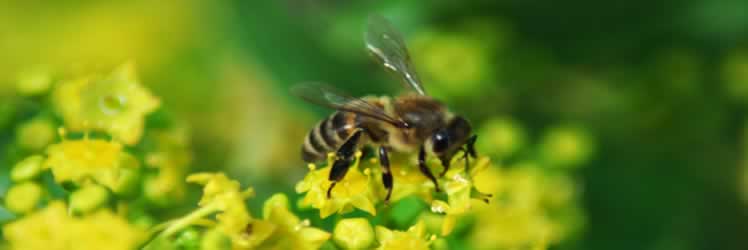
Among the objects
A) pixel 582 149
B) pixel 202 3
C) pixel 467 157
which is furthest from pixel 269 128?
pixel 467 157

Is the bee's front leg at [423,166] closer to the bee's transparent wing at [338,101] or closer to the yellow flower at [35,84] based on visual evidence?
the bee's transparent wing at [338,101]

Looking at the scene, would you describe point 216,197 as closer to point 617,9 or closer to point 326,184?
point 326,184

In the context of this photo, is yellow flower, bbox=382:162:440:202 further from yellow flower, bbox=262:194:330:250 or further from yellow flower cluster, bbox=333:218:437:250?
yellow flower, bbox=262:194:330:250

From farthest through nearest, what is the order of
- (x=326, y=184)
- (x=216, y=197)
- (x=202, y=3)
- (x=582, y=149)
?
1. (x=202, y=3)
2. (x=582, y=149)
3. (x=326, y=184)
4. (x=216, y=197)

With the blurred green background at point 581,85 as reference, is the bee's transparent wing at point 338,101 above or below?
below

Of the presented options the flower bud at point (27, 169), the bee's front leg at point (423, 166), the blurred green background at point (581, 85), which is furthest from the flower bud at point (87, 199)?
the blurred green background at point (581, 85)
